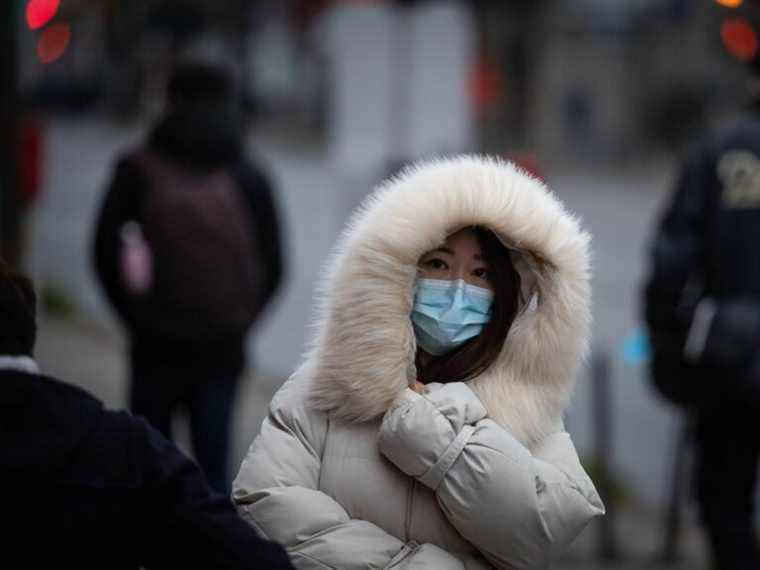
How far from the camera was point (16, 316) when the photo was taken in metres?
2.74

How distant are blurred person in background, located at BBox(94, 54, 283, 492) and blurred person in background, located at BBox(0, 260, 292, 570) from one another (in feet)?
11.1

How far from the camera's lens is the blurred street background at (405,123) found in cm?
966

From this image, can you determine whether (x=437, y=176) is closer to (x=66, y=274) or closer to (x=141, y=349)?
(x=141, y=349)

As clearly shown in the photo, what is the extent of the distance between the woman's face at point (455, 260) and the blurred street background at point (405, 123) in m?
1.76

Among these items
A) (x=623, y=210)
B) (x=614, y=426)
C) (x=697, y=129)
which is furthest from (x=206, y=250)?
(x=697, y=129)

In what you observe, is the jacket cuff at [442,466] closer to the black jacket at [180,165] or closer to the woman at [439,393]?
the woman at [439,393]

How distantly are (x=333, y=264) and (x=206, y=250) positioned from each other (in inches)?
104

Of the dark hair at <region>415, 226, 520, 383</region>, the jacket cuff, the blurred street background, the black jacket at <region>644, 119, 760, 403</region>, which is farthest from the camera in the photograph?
the blurred street background

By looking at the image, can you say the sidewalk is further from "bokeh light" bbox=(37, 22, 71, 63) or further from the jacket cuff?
"bokeh light" bbox=(37, 22, 71, 63)

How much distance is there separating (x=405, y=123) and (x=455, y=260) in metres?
8.28

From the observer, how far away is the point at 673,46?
3912cm

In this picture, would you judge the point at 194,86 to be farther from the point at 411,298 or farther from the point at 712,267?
the point at 411,298

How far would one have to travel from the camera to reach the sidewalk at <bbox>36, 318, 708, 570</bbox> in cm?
780

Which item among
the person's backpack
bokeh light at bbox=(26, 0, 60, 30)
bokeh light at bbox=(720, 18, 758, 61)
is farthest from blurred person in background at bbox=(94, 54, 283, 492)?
bokeh light at bbox=(26, 0, 60, 30)
